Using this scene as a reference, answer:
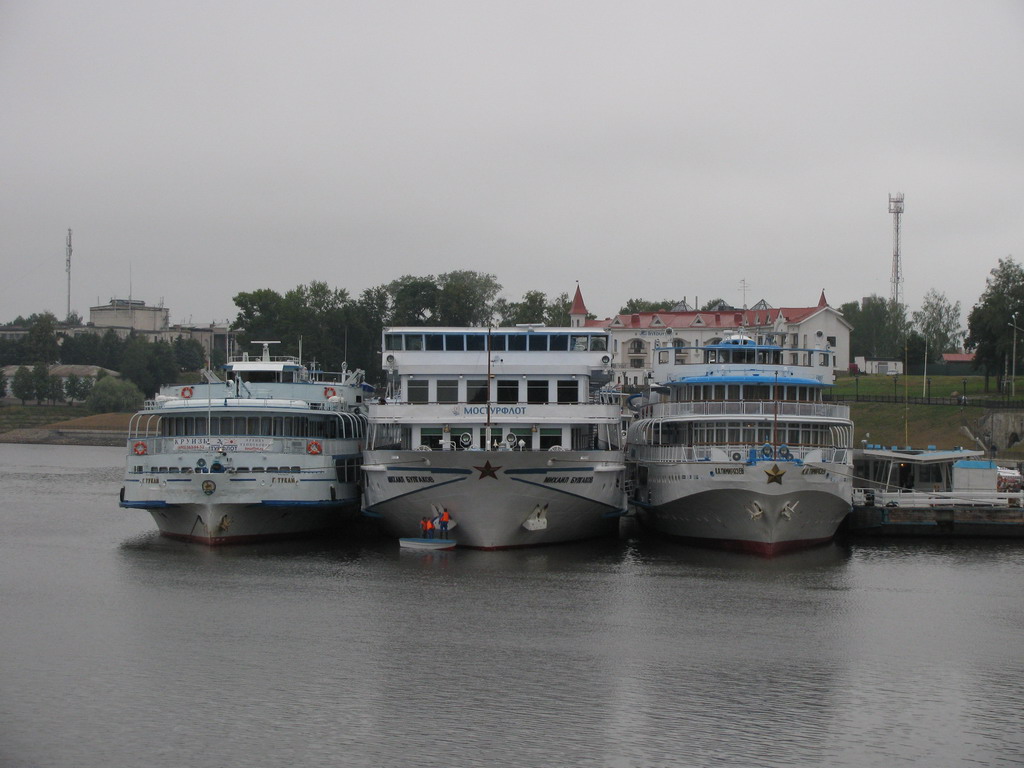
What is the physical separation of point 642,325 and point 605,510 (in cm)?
8025

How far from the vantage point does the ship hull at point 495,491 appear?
46500 mm

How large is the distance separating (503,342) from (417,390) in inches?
171

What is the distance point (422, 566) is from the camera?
148 feet

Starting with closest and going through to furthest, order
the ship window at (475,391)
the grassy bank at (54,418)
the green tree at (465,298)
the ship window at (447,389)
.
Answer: the ship window at (475,391), the ship window at (447,389), the green tree at (465,298), the grassy bank at (54,418)

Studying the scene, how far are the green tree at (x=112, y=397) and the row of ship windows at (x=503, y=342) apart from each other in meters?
130

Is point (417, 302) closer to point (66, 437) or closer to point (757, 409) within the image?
point (66, 437)

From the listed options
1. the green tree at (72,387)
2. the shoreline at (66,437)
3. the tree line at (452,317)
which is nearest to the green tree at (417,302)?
the tree line at (452,317)

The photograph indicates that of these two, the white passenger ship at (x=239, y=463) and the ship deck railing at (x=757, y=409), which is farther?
the ship deck railing at (x=757, y=409)

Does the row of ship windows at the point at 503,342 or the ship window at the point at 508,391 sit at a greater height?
the row of ship windows at the point at 503,342

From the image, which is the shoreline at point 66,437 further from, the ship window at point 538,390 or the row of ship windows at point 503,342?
the ship window at point 538,390

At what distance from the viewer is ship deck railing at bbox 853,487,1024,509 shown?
57594 mm

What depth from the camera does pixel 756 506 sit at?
159 feet

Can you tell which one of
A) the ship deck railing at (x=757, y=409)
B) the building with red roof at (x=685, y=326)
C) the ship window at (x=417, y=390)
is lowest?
the ship deck railing at (x=757, y=409)

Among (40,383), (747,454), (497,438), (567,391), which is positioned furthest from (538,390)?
(40,383)
